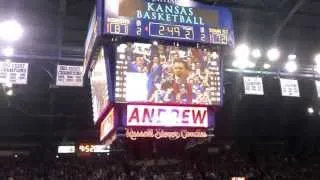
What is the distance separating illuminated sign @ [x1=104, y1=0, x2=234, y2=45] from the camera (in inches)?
346

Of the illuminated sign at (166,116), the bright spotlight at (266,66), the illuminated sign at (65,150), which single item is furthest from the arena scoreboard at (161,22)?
the illuminated sign at (65,150)

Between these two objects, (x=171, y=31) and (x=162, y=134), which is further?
(x=171, y=31)

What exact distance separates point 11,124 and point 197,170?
9.08 metres

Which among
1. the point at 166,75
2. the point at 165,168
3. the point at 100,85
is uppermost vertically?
the point at 166,75

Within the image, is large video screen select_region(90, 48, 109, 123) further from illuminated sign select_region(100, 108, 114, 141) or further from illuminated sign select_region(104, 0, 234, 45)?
illuminated sign select_region(104, 0, 234, 45)

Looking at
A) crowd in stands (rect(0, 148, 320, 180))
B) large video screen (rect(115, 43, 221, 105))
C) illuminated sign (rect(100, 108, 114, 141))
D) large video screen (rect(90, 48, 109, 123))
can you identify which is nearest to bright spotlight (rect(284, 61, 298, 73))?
large video screen (rect(115, 43, 221, 105))

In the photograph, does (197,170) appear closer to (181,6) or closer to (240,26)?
(240,26)

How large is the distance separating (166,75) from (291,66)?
7007 millimetres

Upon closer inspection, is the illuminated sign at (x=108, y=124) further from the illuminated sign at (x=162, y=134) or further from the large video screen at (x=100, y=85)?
the illuminated sign at (x=162, y=134)

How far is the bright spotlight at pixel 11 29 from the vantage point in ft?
39.2

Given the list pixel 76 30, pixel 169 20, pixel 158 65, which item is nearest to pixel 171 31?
pixel 169 20

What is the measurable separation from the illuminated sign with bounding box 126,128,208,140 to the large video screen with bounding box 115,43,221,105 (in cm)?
56

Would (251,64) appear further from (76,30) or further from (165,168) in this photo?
(165,168)

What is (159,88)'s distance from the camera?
874 cm
